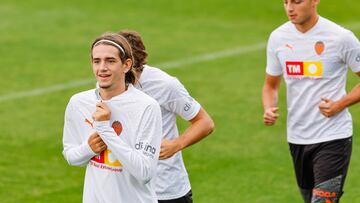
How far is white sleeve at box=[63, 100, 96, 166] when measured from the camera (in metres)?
7.01

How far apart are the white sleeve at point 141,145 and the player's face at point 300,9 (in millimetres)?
2823

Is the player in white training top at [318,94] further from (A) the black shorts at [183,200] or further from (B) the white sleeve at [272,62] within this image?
(A) the black shorts at [183,200]

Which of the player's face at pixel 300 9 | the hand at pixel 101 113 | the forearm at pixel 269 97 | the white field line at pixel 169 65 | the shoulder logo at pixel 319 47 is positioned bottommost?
the white field line at pixel 169 65

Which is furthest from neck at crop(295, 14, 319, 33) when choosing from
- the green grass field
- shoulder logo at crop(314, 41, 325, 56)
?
the green grass field

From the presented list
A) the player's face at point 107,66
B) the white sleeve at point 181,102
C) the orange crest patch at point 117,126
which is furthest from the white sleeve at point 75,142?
the white sleeve at point 181,102

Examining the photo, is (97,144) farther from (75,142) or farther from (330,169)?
(330,169)

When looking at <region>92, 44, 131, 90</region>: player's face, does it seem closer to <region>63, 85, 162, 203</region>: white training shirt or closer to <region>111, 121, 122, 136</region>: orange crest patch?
<region>63, 85, 162, 203</region>: white training shirt

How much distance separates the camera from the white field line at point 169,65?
1596 cm

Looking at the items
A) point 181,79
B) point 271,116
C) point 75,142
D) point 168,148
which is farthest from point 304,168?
point 181,79

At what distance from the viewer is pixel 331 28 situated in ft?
31.3

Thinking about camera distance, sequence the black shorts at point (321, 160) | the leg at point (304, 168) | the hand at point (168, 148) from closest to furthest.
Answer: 1. the hand at point (168, 148)
2. the black shorts at point (321, 160)
3. the leg at point (304, 168)

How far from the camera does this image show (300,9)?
30.9ft

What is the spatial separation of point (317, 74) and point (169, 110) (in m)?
1.78

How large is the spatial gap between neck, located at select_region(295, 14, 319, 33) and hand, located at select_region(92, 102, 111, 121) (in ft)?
10.4
